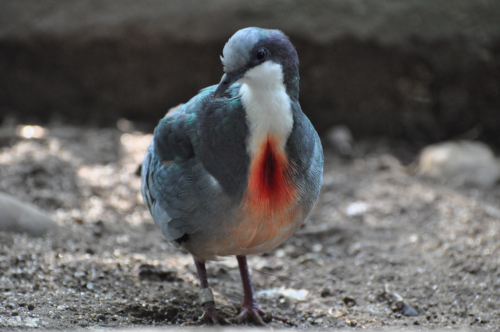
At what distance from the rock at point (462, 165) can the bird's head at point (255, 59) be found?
3219mm

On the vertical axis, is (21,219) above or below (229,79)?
below

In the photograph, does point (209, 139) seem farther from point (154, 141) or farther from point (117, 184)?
point (117, 184)

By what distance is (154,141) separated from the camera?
9.46 ft

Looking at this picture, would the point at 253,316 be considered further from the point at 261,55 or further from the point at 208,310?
the point at 261,55

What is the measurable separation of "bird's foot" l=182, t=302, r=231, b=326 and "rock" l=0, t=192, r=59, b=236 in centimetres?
131

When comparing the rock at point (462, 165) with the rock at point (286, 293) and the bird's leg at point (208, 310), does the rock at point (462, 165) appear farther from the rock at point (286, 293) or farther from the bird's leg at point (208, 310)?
the bird's leg at point (208, 310)

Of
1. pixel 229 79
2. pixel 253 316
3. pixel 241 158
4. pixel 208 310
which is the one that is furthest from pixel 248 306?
pixel 229 79

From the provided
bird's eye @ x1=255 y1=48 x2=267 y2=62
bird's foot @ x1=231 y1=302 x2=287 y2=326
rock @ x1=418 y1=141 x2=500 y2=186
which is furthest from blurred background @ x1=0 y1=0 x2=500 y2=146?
bird's eye @ x1=255 y1=48 x2=267 y2=62

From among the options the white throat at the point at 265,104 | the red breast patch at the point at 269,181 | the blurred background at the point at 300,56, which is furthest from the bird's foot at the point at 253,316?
the blurred background at the point at 300,56

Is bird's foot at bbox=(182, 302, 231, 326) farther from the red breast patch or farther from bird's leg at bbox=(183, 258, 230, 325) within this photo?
the red breast patch

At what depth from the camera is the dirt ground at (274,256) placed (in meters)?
2.88

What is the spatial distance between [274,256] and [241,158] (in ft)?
5.34

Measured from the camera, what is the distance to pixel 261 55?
231 centimetres

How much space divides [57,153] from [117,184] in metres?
0.74
